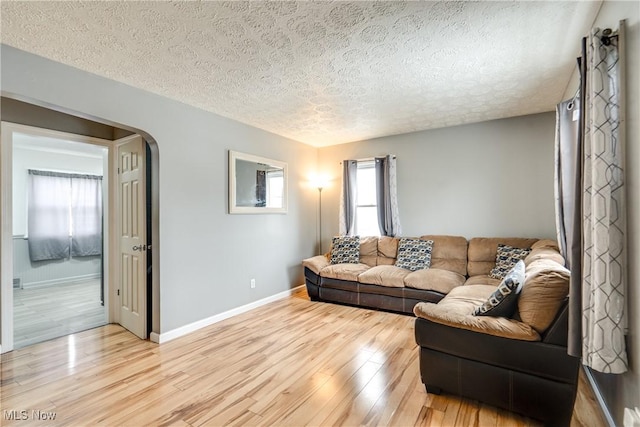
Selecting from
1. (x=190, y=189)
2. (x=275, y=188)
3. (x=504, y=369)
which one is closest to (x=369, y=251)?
(x=275, y=188)

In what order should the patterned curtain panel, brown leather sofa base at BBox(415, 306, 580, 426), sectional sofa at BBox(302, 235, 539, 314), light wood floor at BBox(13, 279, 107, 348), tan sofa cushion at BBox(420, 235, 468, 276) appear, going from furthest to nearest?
tan sofa cushion at BBox(420, 235, 468, 276) < sectional sofa at BBox(302, 235, 539, 314) < light wood floor at BBox(13, 279, 107, 348) < brown leather sofa base at BBox(415, 306, 580, 426) < the patterned curtain panel

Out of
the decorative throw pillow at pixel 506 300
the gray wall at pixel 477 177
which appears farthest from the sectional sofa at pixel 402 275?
the decorative throw pillow at pixel 506 300

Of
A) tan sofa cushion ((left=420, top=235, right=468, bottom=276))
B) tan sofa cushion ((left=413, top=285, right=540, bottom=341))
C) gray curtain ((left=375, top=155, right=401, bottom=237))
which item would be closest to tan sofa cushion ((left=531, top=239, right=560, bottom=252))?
tan sofa cushion ((left=420, top=235, right=468, bottom=276))

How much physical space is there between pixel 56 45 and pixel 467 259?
4639mm

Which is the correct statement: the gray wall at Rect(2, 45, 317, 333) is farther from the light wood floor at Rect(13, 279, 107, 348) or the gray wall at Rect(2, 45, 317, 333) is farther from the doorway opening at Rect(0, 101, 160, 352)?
the light wood floor at Rect(13, 279, 107, 348)

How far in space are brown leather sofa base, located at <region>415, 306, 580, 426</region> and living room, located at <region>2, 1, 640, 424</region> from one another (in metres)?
0.28

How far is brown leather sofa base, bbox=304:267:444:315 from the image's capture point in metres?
3.66

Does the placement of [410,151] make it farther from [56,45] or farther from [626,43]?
[56,45]

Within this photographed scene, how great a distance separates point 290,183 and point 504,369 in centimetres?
369

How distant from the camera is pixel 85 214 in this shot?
246 inches

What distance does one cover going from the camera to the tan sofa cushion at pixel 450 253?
4.01 meters

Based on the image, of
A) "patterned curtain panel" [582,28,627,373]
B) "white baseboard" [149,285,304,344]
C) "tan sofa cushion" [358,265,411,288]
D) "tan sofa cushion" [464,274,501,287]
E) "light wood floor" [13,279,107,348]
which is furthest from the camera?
"tan sofa cushion" [358,265,411,288]

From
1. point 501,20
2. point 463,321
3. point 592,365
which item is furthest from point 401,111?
point 592,365

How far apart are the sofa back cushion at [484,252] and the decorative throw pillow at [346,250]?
1.56 m
